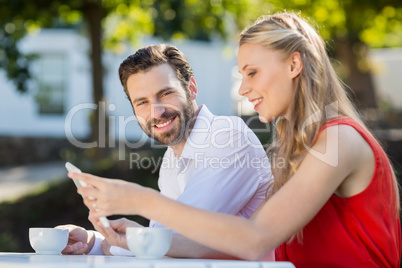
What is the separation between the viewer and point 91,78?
9.27 m

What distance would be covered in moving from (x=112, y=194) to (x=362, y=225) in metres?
0.82

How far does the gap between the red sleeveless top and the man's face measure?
2.96ft

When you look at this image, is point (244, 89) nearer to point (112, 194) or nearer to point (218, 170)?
point (218, 170)

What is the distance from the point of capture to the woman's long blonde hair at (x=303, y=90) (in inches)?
80.0

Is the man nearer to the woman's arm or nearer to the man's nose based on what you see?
the man's nose

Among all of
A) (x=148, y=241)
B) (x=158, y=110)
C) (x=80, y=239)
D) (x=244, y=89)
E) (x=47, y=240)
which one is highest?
(x=244, y=89)

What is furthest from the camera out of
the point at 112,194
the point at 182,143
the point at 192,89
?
the point at 192,89

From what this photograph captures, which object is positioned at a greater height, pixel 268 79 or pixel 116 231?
pixel 268 79

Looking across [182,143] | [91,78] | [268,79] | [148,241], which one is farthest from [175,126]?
[91,78]

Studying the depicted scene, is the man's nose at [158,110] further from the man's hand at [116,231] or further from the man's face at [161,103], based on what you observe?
the man's hand at [116,231]

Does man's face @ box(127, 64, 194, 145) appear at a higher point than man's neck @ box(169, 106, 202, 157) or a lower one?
higher

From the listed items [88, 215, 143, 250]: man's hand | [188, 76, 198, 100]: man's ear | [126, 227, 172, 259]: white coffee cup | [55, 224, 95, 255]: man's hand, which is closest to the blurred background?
[188, 76, 198, 100]: man's ear

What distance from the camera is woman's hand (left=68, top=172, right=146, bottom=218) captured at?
174 cm

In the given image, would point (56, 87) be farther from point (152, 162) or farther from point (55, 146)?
point (152, 162)
